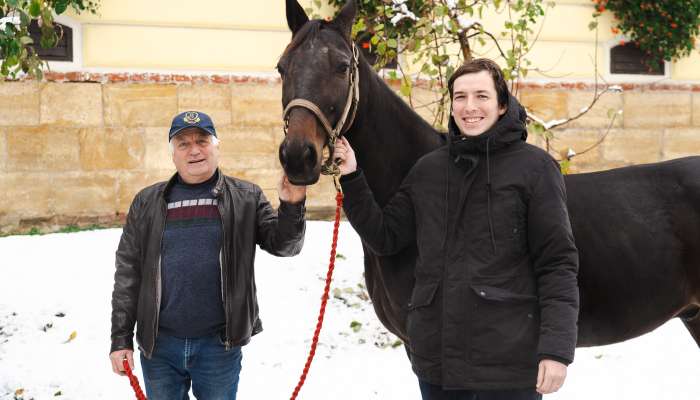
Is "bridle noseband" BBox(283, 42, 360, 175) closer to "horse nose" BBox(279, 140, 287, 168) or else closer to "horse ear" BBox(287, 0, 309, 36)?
"horse nose" BBox(279, 140, 287, 168)

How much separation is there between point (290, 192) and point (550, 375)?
1.12 m

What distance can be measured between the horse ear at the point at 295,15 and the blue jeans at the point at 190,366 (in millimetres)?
1224

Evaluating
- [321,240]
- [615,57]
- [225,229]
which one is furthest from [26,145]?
[615,57]

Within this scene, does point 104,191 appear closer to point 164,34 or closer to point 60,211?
point 60,211

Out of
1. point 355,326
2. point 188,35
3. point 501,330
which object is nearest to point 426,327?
point 501,330

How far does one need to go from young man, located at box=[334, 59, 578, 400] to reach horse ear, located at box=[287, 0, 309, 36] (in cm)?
75

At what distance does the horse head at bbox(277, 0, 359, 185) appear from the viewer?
2.22 meters

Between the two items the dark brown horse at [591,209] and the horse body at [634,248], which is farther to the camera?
the horse body at [634,248]

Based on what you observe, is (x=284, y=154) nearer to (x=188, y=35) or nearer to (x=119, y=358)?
(x=119, y=358)

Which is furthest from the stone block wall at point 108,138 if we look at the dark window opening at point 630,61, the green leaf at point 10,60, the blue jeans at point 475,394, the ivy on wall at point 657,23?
the blue jeans at point 475,394

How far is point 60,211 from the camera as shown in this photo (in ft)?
22.9

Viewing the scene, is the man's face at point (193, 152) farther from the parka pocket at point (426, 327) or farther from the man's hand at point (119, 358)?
the parka pocket at point (426, 327)

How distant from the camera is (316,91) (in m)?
2.32

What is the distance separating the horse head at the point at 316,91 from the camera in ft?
7.27
